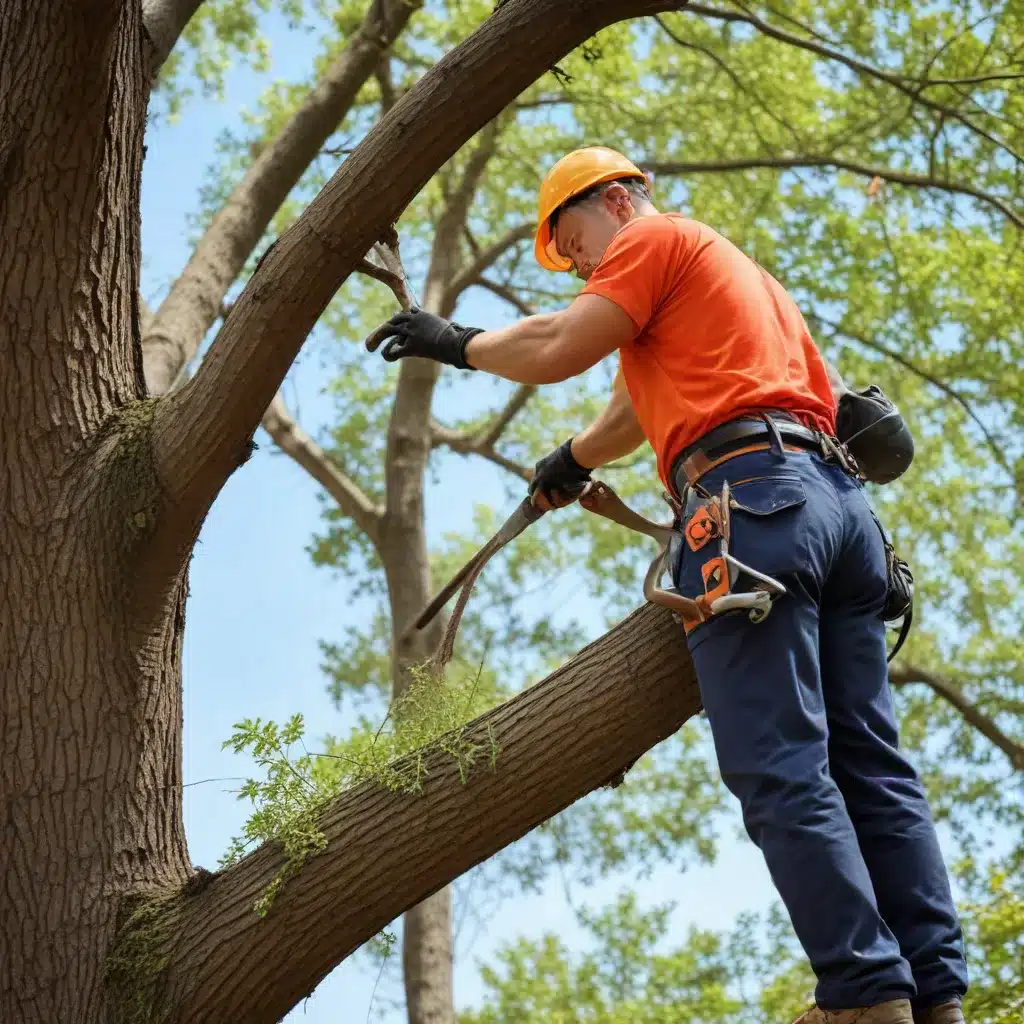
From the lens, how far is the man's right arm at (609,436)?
11.5 ft

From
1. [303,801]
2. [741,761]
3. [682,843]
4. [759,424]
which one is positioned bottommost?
[741,761]

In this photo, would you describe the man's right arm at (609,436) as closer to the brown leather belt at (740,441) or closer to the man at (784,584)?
the man at (784,584)

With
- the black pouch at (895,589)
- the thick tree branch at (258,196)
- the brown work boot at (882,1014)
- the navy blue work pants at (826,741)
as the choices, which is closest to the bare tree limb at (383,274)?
the navy blue work pants at (826,741)

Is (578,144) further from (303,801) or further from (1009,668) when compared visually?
(303,801)

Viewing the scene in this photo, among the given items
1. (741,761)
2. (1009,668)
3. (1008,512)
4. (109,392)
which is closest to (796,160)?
(1008,512)

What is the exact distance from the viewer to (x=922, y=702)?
11.8 meters

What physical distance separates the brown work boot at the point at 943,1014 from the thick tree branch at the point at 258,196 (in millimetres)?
4882

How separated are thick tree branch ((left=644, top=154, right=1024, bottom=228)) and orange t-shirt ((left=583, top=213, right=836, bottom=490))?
5.65 meters

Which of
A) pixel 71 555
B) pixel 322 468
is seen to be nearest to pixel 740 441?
pixel 71 555

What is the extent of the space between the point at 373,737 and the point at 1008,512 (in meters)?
9.73

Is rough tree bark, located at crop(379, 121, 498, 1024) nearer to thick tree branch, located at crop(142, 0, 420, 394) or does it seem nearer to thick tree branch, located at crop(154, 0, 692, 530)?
thick tree branch, located at crop(142, 0, 420, 394)

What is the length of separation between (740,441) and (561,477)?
852mm

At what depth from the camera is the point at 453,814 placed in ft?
9.71

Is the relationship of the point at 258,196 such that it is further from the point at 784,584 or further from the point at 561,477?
the point at 784,584
